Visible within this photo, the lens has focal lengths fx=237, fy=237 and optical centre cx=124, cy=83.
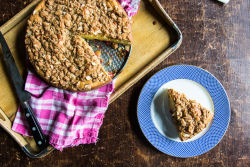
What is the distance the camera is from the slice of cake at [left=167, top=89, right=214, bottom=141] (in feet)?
6.13

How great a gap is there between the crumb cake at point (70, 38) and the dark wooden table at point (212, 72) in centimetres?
40

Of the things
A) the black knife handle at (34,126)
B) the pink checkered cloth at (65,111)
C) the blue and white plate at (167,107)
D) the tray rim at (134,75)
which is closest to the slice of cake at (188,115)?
the blue and white plate at (167,107)

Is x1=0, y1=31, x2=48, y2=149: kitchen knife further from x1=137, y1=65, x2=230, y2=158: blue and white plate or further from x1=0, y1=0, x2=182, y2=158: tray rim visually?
x1=137, y1=65, x2=230, y2=158: blue and white plate

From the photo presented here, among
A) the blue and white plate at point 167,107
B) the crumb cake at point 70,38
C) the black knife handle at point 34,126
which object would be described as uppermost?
the crumb cake at point 70,38

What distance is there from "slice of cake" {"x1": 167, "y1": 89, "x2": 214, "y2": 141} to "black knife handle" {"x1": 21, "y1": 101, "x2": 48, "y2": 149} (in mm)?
1034

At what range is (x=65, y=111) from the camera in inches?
69.9

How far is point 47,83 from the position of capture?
178 centimetres

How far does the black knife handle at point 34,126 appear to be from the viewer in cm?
174

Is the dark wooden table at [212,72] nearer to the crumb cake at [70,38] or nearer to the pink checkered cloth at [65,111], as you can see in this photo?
the pink checkered cloth at [65,111]

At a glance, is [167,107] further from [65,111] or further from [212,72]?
[65,111]

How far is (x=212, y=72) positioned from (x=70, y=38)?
123 cm

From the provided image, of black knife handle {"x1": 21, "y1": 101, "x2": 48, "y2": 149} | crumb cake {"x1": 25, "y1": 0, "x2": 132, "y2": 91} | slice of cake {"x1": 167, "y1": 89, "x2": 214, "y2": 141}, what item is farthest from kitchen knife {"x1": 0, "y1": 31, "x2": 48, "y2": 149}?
slice of cake {"x1": 167, "y1": 89, "x2": 214, "y2": 141}

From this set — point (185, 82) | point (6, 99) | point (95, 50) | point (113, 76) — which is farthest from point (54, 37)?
point (185, 82)

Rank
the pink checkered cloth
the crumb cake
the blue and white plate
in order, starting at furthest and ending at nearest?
the blue and white plate < the pink checkered cloth < the crumb cake
